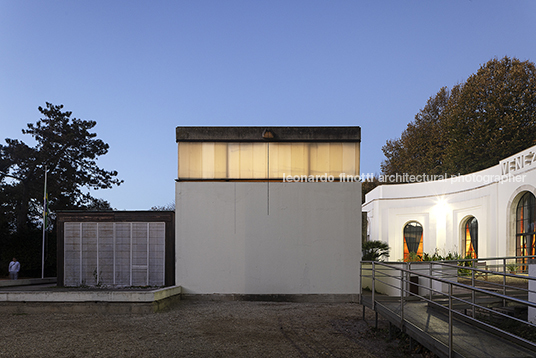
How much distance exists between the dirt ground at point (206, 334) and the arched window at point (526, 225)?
10050 millimetres

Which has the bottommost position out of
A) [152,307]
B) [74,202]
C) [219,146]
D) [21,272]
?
[21,272]

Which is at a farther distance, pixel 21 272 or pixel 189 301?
pixel 21 272

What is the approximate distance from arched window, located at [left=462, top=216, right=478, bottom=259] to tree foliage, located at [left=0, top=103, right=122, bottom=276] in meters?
23.2

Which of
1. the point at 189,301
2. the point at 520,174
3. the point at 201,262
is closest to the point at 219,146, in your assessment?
the point at 201,262

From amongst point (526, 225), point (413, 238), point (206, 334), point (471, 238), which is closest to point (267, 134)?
point (206, 334)

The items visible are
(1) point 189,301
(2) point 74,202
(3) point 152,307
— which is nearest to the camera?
(3) point 152,307

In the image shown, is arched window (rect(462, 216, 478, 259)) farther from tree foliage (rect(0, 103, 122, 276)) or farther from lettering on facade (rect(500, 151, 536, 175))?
tree foliage (rect(0, 103, 122, 276))

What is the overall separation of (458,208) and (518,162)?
5.63 m

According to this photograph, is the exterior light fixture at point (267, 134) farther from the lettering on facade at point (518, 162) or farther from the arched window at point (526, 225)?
the arched window at point (526, 225)

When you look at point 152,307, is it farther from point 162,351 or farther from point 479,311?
point 479,311

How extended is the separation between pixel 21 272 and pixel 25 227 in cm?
410

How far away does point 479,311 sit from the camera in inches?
320

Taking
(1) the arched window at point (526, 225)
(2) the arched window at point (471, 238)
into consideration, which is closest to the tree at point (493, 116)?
(2) the arched window at point (471, 238)

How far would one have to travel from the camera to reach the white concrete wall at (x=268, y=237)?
1162cm
